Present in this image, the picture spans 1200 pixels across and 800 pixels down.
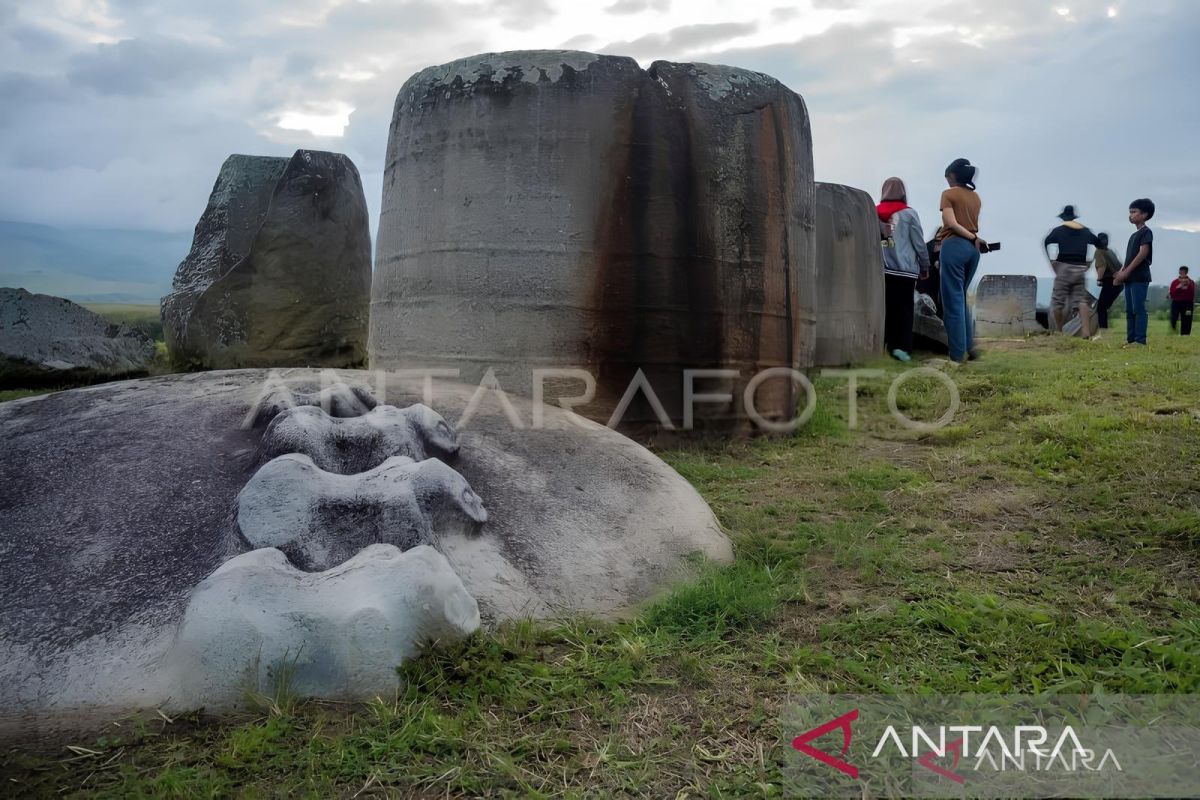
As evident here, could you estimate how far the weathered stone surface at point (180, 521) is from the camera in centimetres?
233

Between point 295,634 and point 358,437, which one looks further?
point 358,437

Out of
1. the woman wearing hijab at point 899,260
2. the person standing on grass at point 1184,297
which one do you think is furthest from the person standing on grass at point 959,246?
the person standing on grass at point 1184,297

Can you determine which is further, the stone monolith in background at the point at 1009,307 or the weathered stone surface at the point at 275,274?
the stone monolith in background at the point at 1009,307

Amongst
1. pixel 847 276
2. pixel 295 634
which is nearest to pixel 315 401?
pixel 295 634

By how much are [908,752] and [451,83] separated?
3.99 m

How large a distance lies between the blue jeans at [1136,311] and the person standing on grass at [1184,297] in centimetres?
515

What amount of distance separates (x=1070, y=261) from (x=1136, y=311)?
1348mm

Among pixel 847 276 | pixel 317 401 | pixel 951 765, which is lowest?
pixel 951 765

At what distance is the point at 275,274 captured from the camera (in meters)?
8.80

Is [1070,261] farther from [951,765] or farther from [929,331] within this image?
[951,765]

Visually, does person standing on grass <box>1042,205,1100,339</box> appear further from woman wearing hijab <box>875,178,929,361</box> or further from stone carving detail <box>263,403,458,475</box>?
stone carving detail <box>263,403,458,475</box>

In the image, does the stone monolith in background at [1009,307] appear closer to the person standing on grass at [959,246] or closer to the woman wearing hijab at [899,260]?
the woman wearing hijab at [899,260]

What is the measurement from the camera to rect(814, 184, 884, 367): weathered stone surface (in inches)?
332

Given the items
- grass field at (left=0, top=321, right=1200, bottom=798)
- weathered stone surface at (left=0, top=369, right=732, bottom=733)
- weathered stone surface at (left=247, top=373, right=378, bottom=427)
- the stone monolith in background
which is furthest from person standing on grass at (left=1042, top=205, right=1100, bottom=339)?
weathered stone surface at (left=247, top=373, right=378, bottom=427)
